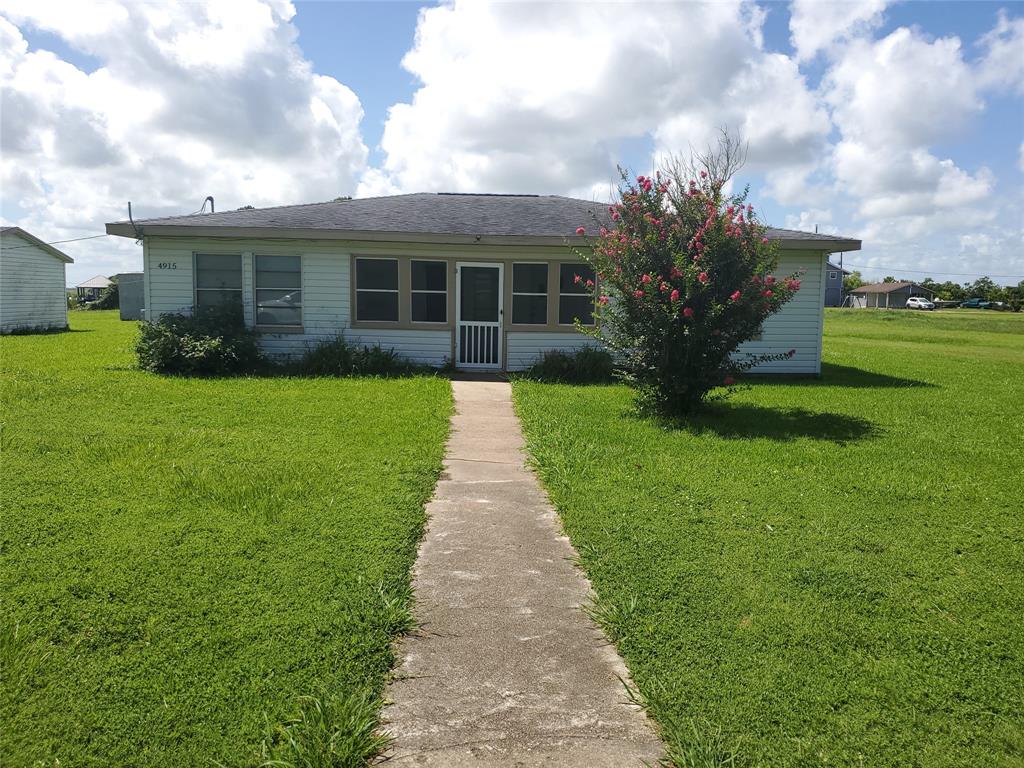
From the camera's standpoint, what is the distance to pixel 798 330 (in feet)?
47.7

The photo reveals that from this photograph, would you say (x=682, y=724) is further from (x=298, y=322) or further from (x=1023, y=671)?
(x=298, y=322)

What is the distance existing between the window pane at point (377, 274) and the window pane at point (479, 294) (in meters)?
1.33

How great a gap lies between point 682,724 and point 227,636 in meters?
2.15

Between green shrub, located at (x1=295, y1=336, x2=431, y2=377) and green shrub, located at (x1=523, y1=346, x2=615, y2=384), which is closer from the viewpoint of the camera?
green shrub, located at (x1=295, y1=336, x2=431, y2=377)

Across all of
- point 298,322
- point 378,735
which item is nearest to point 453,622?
point 378,735

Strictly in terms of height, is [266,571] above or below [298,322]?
below

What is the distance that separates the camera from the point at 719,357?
9086 mm

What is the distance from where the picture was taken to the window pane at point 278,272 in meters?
13.6

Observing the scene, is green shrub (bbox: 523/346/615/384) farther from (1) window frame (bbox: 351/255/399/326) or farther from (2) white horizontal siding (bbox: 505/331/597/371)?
(1) window frame (bbox: 351/255/399/326)

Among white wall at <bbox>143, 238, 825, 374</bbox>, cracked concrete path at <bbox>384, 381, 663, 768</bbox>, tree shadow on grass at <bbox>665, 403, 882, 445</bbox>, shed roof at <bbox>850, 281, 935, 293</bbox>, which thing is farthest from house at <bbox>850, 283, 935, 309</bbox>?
cracked concrete path at <bbox>384, 381, 663, 768</bbox>

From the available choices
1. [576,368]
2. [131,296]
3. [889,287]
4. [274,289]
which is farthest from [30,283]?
[889,287]

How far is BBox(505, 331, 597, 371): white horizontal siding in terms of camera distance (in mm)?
14016

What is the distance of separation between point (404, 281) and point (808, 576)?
1065 centimetres

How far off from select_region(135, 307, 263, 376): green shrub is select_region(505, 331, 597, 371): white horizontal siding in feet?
15.7
